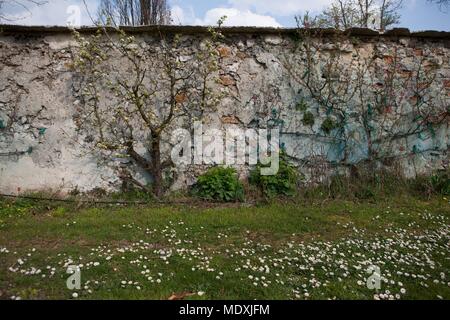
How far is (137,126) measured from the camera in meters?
5.26

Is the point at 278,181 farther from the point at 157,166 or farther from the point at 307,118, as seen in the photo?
the point at 157,166

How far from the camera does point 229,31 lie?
527 centimetres

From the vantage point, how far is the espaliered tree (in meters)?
5.14

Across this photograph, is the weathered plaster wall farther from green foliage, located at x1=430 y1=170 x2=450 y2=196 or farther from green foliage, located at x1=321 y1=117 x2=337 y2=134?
green foliage, located at x1=430 y1=170 x2=450 y2=196

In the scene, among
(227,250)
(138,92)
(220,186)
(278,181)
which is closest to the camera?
(227,250)

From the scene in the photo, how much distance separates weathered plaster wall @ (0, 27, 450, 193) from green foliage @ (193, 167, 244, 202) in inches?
14.5

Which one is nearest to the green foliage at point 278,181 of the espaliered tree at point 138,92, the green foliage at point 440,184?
the espaliered tree at point 138,92

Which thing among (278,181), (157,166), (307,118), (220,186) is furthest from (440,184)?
(157,166)

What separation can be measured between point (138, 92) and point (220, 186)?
6.63 feet

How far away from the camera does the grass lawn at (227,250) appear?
103 inches

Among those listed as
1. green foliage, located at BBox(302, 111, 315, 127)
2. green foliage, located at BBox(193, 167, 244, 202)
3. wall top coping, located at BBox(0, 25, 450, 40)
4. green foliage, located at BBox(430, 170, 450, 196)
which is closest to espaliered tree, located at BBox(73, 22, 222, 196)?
wall top coping, located at BBox(0, 25, 450, 40)
